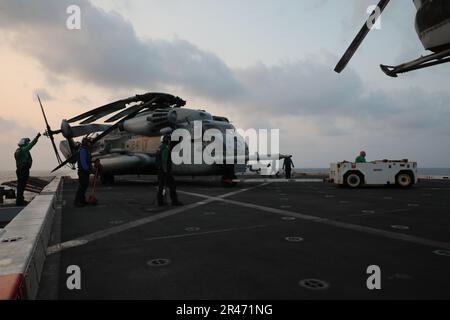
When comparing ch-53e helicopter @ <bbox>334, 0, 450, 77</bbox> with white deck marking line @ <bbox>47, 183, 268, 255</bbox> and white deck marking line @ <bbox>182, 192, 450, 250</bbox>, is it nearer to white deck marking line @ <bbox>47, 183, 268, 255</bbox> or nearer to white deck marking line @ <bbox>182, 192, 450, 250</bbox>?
white deck marking line @ <bbox>182, 192, 450, 250</bbox>

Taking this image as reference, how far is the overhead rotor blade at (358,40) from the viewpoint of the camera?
4.96 meters

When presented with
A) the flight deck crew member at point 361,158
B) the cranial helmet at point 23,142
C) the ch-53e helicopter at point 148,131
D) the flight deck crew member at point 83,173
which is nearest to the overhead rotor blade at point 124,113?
the ch-53e helicopter at point 148,131

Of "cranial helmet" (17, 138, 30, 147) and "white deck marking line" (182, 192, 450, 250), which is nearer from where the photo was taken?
"white deck marking line" (182, 192, 450, 250)

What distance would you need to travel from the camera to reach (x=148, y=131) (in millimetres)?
16219

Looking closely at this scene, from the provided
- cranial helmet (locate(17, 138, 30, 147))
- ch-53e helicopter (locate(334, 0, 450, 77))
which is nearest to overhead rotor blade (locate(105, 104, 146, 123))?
cranial helmet (locate(17, 138, 30, 147))

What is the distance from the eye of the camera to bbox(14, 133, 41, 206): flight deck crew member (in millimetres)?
10008

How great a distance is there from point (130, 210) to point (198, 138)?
7.85 metres

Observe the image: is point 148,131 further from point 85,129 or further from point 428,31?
point 428,31

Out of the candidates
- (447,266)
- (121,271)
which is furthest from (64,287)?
(447,266)

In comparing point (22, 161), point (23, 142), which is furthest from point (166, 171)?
point (23, 142)

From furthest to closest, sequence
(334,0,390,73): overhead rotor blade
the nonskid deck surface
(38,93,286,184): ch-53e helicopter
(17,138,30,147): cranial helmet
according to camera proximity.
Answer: (38,93,286,184): ch-53e helicopter, (17,138,30,147): cranial helmet, (334,0,390,73): overhead rotor blade, the nonskid deck surface

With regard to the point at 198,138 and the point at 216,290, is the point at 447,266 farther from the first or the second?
the point at 198,138

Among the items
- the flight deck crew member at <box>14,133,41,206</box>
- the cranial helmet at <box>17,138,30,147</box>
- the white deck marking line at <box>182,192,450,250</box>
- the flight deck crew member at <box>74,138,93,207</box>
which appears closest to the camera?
the white deck marking line at <box>182,192,450,250</box>

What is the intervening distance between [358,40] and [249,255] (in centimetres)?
403
